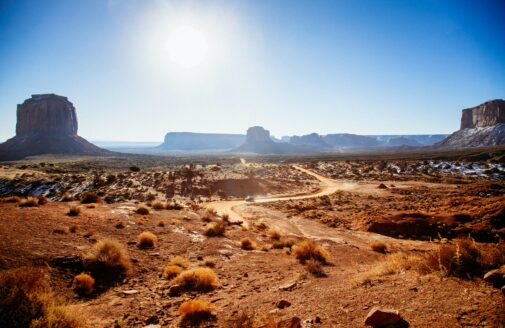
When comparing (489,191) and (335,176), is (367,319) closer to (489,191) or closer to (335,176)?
(489,191)

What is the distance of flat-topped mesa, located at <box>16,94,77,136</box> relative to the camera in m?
142

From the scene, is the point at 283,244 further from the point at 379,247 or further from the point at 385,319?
the point at 385,319

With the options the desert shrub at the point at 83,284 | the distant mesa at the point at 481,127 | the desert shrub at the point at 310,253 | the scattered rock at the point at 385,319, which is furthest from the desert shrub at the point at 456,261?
the distant mesa at the point at 481,127

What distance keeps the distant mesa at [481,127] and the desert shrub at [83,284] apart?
634 ft

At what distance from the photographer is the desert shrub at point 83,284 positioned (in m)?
6.74

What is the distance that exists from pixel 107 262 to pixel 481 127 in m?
233

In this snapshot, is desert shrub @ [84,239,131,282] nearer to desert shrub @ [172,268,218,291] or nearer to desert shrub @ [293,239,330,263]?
desert shrub @ [172,268,218,291]

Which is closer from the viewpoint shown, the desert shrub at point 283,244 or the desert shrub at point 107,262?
the desert shrub at point 107,262

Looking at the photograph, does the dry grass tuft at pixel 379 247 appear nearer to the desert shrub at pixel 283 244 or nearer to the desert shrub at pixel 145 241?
the desert shrub at pixel 283 244

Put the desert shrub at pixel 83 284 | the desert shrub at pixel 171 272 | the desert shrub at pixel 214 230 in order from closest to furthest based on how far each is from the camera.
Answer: the desert shrub at pixel 83 284, the desert shrub at pixel 171 272, the desert shrub at pixel 214 230

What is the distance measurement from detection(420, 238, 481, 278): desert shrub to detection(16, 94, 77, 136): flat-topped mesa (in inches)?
7010

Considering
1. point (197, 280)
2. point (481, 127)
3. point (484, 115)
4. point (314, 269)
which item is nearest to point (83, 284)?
point (197, 280)

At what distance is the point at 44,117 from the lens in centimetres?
14275

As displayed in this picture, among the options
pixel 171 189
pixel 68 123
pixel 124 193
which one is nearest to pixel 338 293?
pixel 124 193
